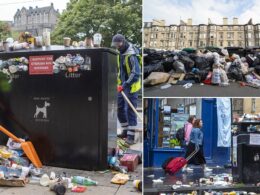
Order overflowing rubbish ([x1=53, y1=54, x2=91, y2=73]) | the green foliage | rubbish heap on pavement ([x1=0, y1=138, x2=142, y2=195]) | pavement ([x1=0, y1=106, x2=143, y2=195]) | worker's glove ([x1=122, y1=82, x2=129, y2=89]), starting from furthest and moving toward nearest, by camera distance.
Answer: worker's glove ([x1=122, y1=82, x2=129, y2=89]) → the green foliage → overflowing rubbish ([x1=53, y1=54, x2=91, y2=73]) → rubbish heap on pavement ([x1=0, y1=138, x2=142, y2=195]) → pavement ([x1=0, y1=106, x2=143, y2=195])

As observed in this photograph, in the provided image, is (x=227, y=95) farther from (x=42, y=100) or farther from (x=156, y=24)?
(x=42, y=100)

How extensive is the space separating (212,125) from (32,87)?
2311mm

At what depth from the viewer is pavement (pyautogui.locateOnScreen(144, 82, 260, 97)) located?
244 cm

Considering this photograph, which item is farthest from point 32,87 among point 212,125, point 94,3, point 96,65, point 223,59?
point 94,3

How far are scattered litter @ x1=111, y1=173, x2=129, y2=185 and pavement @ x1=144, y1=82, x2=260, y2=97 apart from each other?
5.49 ft

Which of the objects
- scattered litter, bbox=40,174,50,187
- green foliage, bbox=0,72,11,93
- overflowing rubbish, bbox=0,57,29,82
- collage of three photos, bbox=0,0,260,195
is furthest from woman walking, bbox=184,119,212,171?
green foliage, bbox=0,72,11,93

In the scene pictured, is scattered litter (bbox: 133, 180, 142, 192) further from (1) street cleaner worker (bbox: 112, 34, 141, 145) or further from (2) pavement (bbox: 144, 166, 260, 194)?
(1) street cleaner worker (bbox: 112, 34, 141, 145)

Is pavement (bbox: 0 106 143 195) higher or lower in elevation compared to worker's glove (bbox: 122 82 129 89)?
lower

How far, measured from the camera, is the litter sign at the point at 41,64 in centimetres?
434

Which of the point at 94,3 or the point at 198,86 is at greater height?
the point at 94,3

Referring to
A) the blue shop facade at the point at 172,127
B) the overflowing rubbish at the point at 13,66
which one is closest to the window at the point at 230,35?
the blue shop facade at the point at 172,127

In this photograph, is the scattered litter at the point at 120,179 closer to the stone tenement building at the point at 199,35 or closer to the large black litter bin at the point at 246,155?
the large black litter bin at the point at 246,155

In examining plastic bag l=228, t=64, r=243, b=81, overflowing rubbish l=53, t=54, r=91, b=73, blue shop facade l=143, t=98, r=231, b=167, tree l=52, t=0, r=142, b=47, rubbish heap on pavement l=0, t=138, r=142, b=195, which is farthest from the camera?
tree l=52, t=0, r=142, b=47

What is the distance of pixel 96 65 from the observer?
13.6 feet
